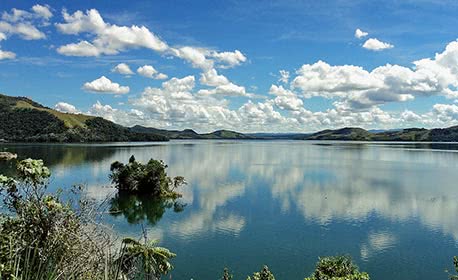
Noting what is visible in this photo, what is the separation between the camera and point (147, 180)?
307 feet

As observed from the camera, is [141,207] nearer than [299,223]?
No

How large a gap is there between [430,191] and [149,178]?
6941 cm

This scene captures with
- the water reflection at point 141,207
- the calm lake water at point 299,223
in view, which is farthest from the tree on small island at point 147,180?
the calm lake water at point 299,223

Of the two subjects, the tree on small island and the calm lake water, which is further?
the tree on small island

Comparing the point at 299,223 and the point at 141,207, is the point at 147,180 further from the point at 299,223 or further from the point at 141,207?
the point at 299,223

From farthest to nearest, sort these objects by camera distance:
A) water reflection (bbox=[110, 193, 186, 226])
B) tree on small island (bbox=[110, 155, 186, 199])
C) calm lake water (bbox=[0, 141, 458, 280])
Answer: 1. tree on small island (bbox=[110, 155, 186, 199])
2. water reflection (bbox=[110, 193, 186, 226])
3. calm lake water (bbox=[0, 141, 458, 280])

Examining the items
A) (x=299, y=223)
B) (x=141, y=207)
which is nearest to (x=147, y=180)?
(x=141, y=207)

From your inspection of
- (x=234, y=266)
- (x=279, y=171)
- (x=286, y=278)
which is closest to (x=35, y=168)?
(x=286, y=278)

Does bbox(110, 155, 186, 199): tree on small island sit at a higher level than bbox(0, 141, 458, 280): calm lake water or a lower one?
higher

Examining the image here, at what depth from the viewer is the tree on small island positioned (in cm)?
9175

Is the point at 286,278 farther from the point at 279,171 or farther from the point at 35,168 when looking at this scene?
the point at 279,171

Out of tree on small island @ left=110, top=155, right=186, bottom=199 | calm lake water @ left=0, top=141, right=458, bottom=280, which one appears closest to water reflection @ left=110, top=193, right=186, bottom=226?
calm lake water @ left=0, top=141, right=458, bottom=280

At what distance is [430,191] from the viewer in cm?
9938

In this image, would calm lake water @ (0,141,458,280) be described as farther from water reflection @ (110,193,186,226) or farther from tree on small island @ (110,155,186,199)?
tree on small island @ (110,155,186,199)
